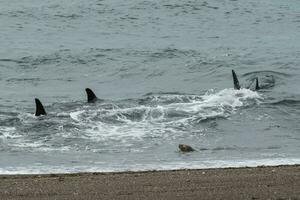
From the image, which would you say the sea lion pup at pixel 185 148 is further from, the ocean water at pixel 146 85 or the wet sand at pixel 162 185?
the wet sand at pixel 162 185

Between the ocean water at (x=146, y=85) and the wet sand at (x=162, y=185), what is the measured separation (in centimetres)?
128

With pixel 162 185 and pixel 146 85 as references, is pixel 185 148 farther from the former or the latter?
pixel 146 85

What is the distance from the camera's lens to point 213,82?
986 inches

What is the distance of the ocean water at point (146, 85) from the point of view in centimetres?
1438

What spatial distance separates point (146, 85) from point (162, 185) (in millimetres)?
14264

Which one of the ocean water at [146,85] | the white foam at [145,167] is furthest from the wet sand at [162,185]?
the ocean water at [146,85]

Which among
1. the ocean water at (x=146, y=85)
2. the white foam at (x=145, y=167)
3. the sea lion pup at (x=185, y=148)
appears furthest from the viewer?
the ocean water at (x=146, y=85)

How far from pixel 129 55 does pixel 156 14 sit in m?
14.4

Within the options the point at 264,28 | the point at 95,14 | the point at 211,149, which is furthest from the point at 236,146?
the point at 95,14

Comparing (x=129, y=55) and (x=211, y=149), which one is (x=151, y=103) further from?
(x=129, y=55)

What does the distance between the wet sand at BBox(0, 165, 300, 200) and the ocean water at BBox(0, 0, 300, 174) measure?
128cm

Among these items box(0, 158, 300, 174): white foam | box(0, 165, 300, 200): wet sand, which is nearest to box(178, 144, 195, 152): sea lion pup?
box(0, 158, 300, 174): white foam

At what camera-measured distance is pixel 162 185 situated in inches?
408

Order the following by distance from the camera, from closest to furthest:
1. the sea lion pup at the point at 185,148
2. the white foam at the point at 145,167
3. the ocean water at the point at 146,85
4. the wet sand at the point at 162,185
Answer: the wet sand at the point at 162,185 → the white foam at the point at 145,167 → the sea lion pup at the point at 185,148 → the ocean water at the point at 146,85
